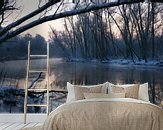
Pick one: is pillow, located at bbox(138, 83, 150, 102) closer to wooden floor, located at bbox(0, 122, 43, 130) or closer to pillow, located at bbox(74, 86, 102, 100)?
pillow, located at bbox(74, 86, 102, 100)

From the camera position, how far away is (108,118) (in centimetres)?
376

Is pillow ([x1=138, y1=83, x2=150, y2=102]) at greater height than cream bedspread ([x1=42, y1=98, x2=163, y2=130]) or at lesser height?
greater

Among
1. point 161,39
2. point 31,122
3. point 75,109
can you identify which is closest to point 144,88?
point 161,39

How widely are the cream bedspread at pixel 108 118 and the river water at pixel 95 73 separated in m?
1.93

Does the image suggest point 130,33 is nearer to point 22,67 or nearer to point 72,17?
point 72,17

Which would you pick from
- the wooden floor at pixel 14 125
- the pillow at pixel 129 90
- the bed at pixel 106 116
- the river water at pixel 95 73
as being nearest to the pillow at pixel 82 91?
the pillow at pixel 129 90

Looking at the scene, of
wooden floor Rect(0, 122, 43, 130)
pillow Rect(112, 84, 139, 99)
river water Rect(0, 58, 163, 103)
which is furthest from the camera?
river water Rect(0, 58, 163, 103)

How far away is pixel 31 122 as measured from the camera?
5.75 metres

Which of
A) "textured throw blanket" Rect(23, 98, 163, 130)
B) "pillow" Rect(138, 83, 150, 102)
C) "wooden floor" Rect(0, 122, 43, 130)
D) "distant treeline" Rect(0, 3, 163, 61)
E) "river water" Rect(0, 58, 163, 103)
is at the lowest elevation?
"wooden floor" Rect(0, 122, 43, 130)

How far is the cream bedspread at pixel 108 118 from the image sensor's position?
147 inches

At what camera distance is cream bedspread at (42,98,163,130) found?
374cm

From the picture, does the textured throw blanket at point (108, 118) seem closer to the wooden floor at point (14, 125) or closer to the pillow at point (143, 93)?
the pillow at point (143, 93)

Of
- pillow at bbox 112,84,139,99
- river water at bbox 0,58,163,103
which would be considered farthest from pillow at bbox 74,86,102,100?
river water at bbox 0,58,163,103

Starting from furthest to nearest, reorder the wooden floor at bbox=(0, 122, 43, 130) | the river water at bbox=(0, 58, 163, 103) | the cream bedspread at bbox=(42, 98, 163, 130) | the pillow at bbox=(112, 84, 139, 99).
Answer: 1. the river water at bbox=(0, 58, 163, 103)
2. the wooden floor at bbox=(0, 122, 43, 130)
3. the pillow at bbox=(112, 84, 139, 99)
4. the cream bedspread at bbox=(42, 98, 163, 130)
